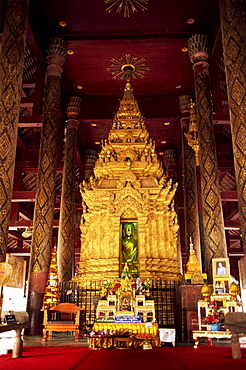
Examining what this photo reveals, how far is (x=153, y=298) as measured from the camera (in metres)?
8.53

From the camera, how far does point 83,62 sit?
13.9 metres

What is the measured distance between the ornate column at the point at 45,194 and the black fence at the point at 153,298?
0.82 m

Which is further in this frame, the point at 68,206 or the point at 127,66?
the point at 127,66

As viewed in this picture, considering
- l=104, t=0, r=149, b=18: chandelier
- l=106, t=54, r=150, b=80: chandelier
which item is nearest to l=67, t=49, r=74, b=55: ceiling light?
l=106, t=54, r=150, b=80: chandelier

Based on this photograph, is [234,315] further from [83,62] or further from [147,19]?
[83,62]

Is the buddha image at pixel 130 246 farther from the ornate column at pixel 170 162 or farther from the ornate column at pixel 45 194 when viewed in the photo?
the ornate column at pixel 170 162

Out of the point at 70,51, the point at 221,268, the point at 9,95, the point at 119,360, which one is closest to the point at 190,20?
the point at 70,51

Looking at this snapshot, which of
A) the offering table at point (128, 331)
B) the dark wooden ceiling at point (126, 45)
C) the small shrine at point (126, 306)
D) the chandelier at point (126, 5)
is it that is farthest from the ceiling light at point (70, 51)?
the offering table at point (128, 331)

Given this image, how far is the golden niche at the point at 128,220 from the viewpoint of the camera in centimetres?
988

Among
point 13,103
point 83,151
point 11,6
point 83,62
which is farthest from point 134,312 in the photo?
point 83,151

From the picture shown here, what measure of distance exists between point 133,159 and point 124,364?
758 cm

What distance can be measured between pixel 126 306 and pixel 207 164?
16.1 ft

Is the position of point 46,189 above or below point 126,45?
below

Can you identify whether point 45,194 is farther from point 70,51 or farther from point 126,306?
point 70,51
